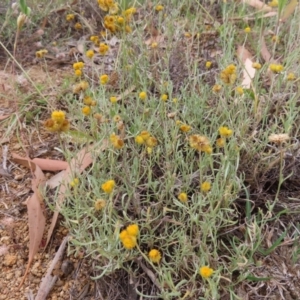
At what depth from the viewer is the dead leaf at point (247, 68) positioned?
1.51 m

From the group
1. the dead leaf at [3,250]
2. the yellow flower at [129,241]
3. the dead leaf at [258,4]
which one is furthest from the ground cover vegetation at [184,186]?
the dead leaf at [258,4]

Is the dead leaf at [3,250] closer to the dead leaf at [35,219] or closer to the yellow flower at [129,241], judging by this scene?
the dead leaf at [35,219]

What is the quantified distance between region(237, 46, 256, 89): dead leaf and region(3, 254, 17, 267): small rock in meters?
0.82

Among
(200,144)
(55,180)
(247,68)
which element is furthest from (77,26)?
(200,144)

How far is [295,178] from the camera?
129cm

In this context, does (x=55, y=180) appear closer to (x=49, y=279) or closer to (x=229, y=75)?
(x=49, y=279)

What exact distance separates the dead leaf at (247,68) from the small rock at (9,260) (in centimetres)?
82

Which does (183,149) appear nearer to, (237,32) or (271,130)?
(271,130)

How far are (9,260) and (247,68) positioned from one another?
1.00 metres

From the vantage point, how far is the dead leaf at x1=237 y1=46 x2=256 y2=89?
1.51m

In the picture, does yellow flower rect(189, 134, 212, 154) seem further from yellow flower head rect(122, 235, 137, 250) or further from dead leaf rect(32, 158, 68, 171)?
dead leaf rect(32, 158, 68, 171)

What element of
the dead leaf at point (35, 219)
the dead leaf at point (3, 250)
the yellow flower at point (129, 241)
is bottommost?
the dead leaf at point (3, 250)

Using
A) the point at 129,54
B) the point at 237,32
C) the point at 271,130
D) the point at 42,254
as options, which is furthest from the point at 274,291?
the point at 237,32

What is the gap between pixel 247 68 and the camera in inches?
65.5
